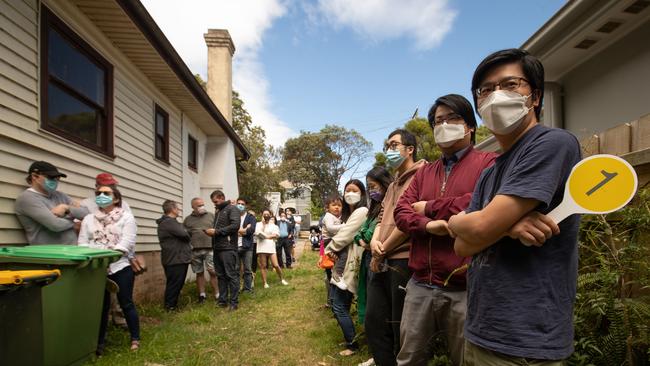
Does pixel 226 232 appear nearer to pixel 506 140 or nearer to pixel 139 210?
pixel 139 210

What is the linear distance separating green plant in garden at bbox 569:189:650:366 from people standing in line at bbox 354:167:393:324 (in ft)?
5.59

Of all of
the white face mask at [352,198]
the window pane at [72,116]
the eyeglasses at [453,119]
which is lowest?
the white face mask at [352,198]

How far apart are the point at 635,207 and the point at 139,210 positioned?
7.35 m

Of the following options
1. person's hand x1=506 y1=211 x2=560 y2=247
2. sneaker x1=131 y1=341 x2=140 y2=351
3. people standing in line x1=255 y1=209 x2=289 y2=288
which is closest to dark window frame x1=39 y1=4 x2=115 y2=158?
sneaker x1=131 y1=341 x2=140 y2=351

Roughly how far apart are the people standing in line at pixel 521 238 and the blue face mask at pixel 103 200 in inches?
162

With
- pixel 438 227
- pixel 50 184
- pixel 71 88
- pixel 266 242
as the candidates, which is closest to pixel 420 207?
pixel 438 227

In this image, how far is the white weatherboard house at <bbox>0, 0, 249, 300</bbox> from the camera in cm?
429

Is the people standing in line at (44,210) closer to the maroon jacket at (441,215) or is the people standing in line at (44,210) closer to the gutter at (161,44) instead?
the gutter at (161,44)

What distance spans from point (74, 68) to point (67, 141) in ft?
3.66

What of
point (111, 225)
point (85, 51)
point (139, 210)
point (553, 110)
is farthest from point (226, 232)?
point (553, 110)

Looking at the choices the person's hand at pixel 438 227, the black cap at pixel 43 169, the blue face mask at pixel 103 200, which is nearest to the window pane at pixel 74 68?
the black cap at pixel 43 169

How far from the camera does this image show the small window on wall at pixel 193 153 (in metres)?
11.1

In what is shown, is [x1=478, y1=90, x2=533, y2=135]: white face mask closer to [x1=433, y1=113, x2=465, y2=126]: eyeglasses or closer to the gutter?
[x1=433, y1=113, x2=465, y2=126]: eyeglasses

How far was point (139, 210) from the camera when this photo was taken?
7.43 meters
